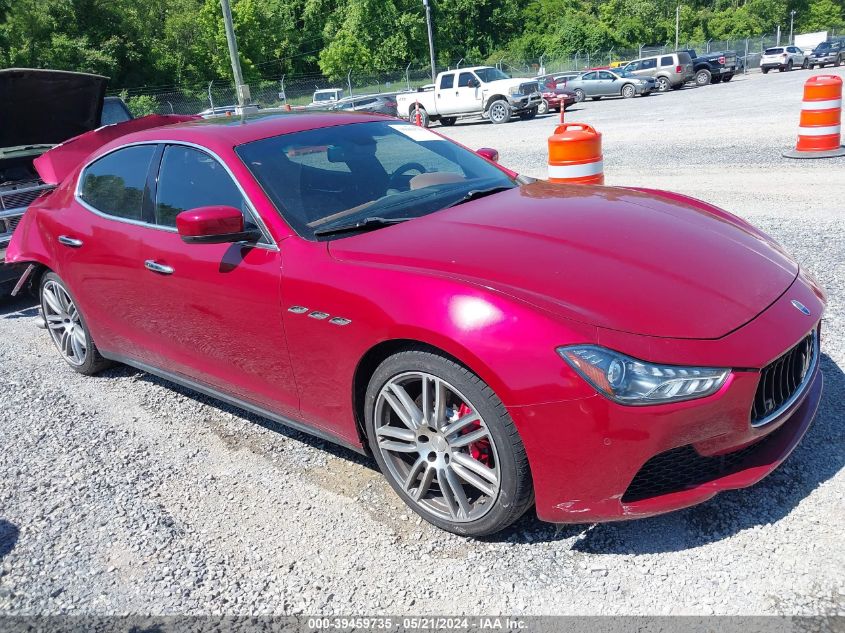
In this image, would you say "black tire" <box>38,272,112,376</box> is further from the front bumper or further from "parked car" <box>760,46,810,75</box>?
"parked car" <box>760,46,810,75</box>

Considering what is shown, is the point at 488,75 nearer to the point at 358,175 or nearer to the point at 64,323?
the point at 64,323

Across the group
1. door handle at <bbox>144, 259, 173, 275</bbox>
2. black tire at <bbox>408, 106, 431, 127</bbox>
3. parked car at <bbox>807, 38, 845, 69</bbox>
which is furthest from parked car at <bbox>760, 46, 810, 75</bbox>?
door handle at <bbox>144, 259, 173, 275</bbox>

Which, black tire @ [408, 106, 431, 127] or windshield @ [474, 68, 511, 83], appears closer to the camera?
windshield @ [474, 68, 511, 83]

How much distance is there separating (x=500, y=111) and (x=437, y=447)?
24.9m

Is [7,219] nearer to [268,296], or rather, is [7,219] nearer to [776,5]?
[268,296]


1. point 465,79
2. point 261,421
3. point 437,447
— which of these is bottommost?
point 261,421

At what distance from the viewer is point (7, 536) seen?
3301 mm

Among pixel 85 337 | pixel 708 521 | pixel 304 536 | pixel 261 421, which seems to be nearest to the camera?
pixel 708 521

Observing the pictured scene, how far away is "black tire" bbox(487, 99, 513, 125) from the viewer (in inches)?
1029

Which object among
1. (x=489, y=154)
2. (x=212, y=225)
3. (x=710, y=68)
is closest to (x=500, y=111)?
(x=710, y=68)

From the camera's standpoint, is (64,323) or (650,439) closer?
(650,439)

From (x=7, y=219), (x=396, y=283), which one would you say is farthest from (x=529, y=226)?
(x=7, y=219)

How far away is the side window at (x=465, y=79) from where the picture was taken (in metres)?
27.2

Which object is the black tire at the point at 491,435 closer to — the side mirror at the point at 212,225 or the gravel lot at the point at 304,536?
the gravel lot at the point at 304,536
